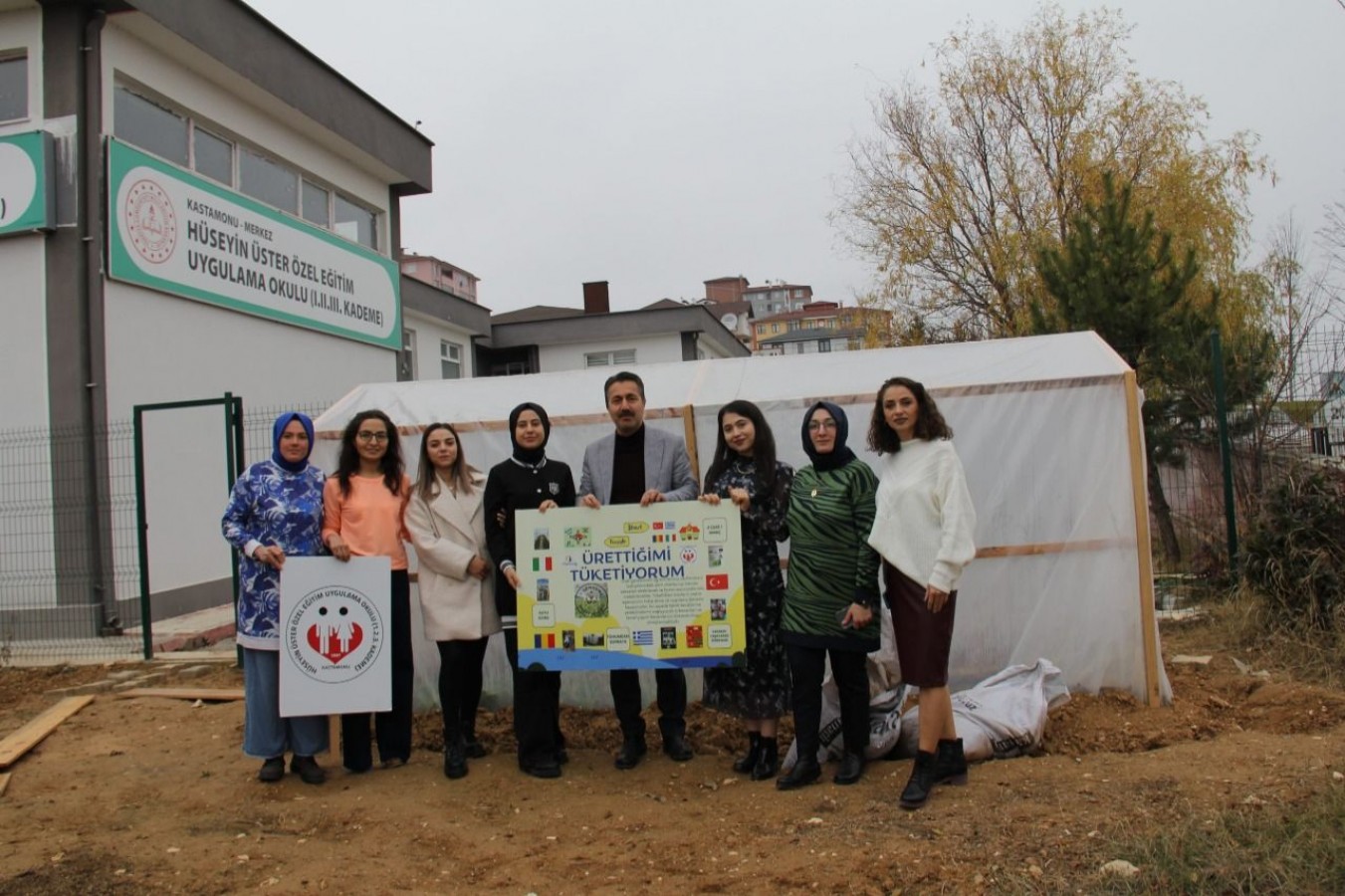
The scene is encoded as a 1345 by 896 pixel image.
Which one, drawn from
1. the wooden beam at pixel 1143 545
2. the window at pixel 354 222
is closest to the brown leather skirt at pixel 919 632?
the wooden beam at pixel 1143 545

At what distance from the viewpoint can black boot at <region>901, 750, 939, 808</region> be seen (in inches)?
162

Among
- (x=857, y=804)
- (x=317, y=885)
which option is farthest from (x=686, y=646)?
(x=317, y=885)

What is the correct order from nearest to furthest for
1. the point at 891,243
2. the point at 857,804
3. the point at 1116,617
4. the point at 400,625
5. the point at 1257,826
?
the point at 1257,826 → the point at 857,804 → the point at 400,625 → the point at 1116,617 → the point at 891,243

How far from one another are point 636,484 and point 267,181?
975 centimetres

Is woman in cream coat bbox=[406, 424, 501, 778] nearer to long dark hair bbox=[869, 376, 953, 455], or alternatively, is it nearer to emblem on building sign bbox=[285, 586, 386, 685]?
emblem on building sign bbox=[285, 586, 386, 685]

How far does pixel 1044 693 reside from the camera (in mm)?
5207

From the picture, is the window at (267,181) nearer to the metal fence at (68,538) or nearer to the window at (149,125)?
the window at (149,125)

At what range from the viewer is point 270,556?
4781 mm

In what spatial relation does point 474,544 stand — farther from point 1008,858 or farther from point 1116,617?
point 1116,617

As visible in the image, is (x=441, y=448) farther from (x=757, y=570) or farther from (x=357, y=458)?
(x=757, y=570)

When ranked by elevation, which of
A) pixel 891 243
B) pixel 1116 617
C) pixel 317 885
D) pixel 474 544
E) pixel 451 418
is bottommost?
pixel 317 885

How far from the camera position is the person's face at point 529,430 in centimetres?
489

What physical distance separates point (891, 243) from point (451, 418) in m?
17.4

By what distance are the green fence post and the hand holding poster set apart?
21.3 feet
